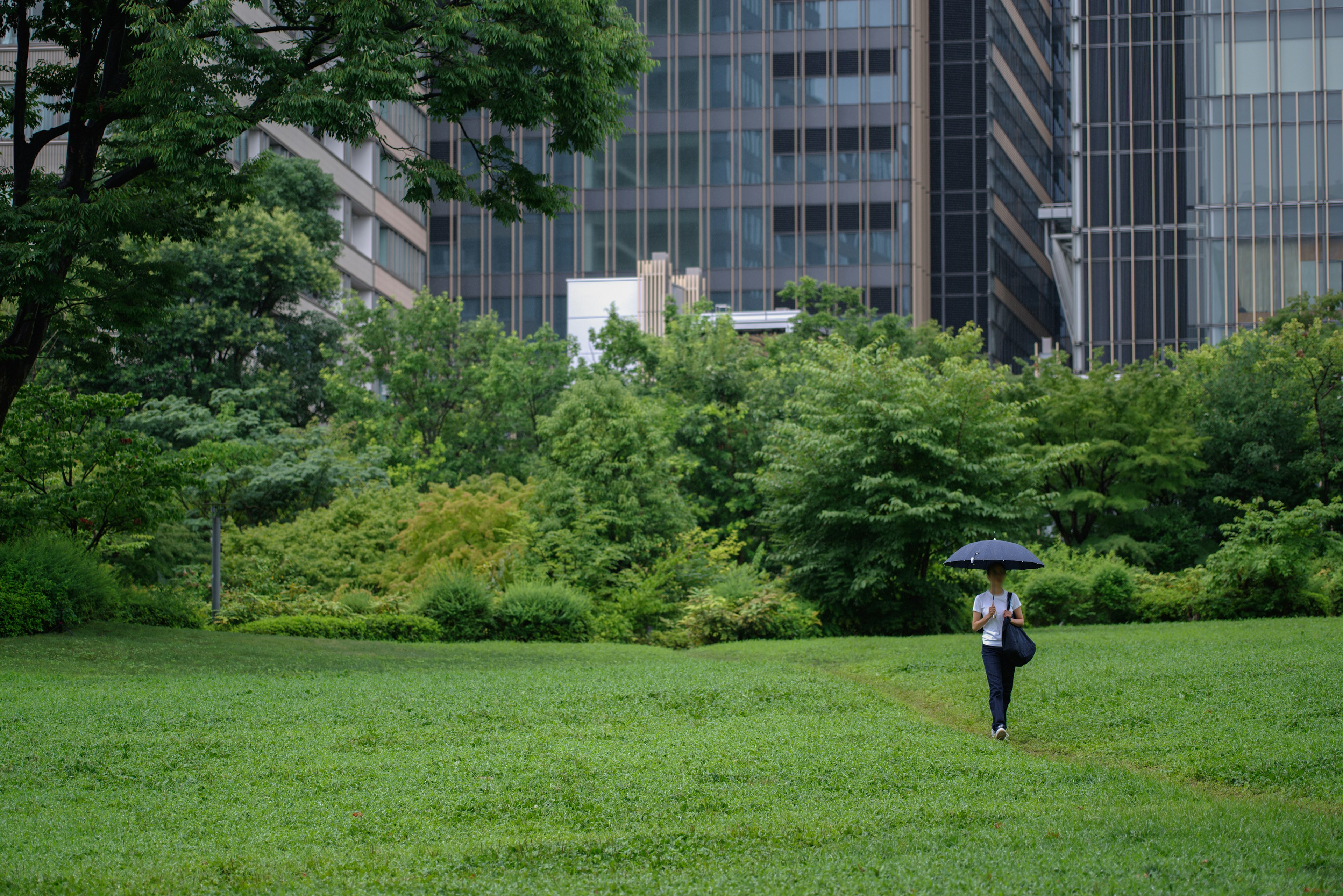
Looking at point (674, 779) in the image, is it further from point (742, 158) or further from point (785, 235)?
point (742, 158)

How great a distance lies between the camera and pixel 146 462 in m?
21.1

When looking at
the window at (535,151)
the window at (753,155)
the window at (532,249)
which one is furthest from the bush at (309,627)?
the window at (753,155)

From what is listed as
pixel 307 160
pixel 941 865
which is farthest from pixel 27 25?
pixel 307 160

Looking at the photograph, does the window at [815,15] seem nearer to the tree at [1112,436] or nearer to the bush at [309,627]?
the tree at [1112,436]

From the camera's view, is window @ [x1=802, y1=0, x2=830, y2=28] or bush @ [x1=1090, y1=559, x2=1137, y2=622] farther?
window @ [x1=802, y1=0, x2=830, y2=28]

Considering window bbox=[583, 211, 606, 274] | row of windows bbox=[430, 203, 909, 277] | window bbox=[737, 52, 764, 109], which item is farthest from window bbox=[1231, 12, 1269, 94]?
window bbox=[583, 211, 606, 274]

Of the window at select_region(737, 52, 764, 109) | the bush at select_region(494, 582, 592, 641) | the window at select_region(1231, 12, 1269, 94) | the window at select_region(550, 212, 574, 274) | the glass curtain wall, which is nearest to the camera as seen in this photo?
the bush at select_region(494, 582, 592, 641)

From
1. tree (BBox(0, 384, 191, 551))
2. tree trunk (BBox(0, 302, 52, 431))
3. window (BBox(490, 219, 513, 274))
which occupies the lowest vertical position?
tree (BBox(0, 384, 191, 551))

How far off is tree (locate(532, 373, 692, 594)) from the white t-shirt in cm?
1433

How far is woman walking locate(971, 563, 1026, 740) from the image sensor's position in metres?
11.5

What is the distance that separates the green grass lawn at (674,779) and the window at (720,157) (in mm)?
55671

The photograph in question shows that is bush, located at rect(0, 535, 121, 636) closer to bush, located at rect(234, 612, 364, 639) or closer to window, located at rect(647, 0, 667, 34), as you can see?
bush, located at rect(234, 612, 364, 639)

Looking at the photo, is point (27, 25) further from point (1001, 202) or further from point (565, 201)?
point (1001, 202)

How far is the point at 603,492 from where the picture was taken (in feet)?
86.8
